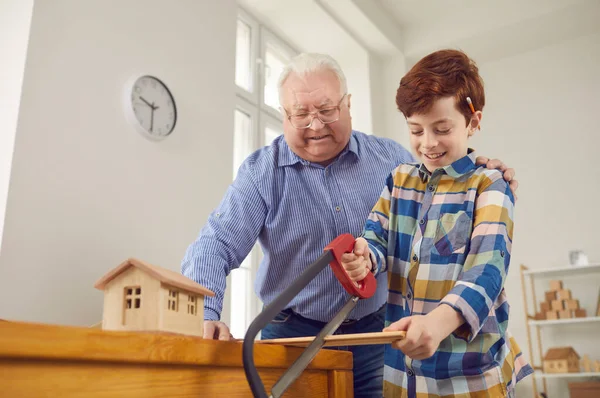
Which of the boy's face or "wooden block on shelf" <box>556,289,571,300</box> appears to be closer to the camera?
the boy's face

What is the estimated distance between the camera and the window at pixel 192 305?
73cm

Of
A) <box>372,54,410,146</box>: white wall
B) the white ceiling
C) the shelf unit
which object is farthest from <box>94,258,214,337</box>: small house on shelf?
<box>372,54,410,146</box>: white wall

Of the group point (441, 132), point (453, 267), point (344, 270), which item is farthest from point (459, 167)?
point (344, 270)

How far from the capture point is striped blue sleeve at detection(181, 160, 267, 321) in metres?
1.21

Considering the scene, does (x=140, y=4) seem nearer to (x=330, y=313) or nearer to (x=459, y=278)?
(x=330, y=313)

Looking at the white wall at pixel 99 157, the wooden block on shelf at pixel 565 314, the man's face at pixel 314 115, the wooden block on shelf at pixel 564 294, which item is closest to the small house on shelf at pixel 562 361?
the wooden block on shelf at pixel 565 314

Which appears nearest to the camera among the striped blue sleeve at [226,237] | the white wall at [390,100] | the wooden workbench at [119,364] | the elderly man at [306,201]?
the wooden workbench at [119,364]

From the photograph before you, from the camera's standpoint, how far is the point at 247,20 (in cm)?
398

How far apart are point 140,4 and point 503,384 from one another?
7.48 ft

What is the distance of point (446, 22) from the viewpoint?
460cm

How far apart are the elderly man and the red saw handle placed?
1.35 ft

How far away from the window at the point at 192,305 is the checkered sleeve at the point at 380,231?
0.38 meters

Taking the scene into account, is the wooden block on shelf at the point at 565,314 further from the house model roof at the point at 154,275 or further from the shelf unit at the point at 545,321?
the house model roof at the point at 154,275

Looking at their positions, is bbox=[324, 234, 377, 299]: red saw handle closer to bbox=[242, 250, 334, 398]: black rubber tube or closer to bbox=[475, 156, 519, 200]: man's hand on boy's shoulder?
bbox=[242, 250, 334, 398]: black rubber tube
